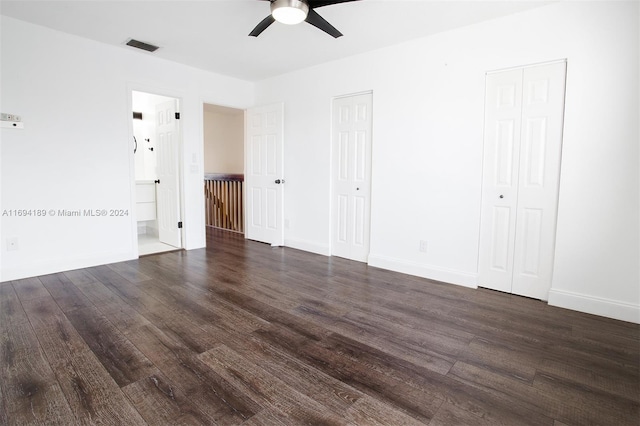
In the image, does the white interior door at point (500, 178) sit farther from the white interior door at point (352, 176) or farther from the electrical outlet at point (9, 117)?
the electrical outlet at point (9, 117)

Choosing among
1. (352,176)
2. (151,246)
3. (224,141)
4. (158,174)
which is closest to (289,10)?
(352,176)

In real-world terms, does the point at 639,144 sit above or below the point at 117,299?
above

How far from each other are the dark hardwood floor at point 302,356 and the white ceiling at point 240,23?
250 cm

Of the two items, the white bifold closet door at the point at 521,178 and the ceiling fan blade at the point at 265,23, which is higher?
the ceiling fan blade at the point at 265,23

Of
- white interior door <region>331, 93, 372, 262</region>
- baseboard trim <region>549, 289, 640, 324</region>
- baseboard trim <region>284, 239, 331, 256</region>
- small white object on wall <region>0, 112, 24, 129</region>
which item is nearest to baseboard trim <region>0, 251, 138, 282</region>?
small white object on wall <region>0, 112, 24, 129</region>

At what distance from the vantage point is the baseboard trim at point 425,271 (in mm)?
3342

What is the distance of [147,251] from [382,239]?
320cm

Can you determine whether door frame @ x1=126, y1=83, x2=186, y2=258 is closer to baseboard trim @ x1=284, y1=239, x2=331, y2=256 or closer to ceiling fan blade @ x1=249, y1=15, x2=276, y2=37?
baseboard trim @ x1=284, y1=239, x2=331, y2=256

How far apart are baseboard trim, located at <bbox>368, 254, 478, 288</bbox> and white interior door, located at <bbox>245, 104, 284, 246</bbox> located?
1713 millimetres

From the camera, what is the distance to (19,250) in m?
3.37

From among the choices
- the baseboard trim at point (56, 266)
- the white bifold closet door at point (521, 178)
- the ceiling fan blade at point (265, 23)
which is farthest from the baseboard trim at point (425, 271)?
the baseboard trim at point (56, 266)

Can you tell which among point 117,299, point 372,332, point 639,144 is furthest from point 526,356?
point 117,299

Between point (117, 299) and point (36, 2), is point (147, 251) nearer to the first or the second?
point (117, 299)

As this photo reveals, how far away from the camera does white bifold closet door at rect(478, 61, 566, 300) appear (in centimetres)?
286
